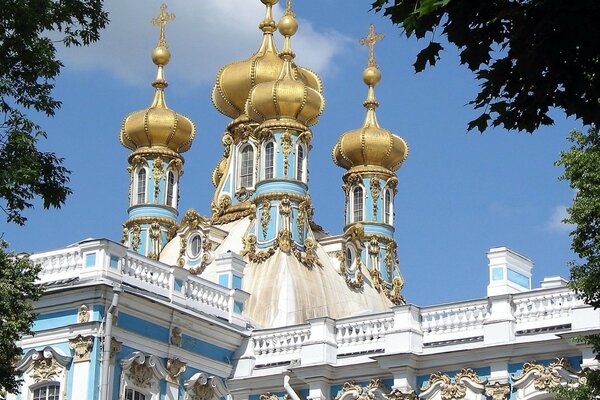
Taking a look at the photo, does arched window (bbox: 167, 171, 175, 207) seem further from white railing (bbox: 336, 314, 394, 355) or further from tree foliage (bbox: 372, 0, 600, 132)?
tree foliage (bbox: 372, 0, 600, 132)

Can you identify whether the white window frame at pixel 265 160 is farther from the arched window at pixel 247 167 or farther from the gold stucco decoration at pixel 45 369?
the gold stucco decoration at pixel 45 369

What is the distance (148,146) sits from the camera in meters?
40.6

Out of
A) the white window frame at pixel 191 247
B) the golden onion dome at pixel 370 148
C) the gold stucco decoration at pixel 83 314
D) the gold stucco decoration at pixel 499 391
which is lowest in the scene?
the gold stucco decoration at pixel 499 391

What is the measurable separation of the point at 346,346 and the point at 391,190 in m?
14.1

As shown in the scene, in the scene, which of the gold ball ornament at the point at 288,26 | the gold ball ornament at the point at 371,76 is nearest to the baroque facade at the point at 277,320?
the gold ball ornament at the point at 288,26

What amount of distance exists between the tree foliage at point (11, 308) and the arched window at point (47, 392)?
7.63m

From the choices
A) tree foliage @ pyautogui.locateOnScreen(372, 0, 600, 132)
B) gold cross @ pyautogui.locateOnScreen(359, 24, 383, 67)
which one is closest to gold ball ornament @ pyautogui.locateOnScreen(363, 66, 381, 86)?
gold cross @ pyautogui.locateOnScreen(359, 24, 383, 67)

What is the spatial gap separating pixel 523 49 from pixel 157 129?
31174mm

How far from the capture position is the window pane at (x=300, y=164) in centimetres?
3494

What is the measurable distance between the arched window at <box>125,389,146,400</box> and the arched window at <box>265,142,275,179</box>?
9209 mm

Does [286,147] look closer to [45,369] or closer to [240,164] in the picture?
[240,164]

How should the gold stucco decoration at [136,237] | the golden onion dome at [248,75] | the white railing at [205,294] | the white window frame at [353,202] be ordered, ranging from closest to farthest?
1. the white railing at [205,294]
2. the golden onion dome at [248,75]
3. the gold stucco decoration at [136,237]
4. the white window frame at [353,202]

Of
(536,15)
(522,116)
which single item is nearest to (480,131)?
(522,116)

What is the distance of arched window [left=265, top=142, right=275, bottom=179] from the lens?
3488cm
